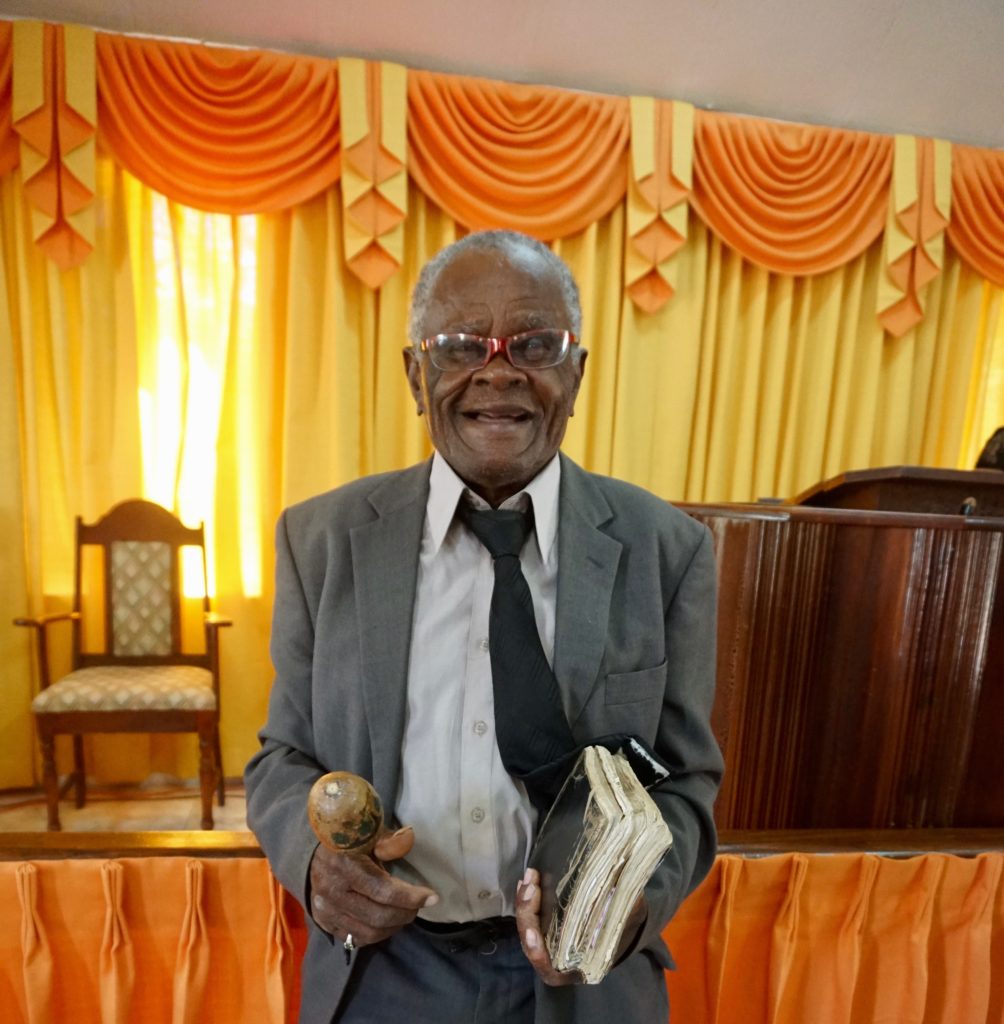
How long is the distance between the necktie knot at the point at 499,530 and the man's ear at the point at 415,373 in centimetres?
18

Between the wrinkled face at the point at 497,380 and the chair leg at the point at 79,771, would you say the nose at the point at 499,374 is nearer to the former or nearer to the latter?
the wrinkled face at the point at 497,380

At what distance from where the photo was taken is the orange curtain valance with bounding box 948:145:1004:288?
8.54 feet

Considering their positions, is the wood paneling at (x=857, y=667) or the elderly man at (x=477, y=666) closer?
the elderly man at (x=477, y=666)

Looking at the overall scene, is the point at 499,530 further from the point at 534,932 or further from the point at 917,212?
the point at 917,212

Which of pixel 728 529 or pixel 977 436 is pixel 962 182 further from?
pixel 728 529

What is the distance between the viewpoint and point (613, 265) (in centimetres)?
260

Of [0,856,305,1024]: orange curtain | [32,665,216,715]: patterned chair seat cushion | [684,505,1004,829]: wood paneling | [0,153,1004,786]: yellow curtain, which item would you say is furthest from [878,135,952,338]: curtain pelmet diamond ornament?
[32,665,216,715]: patterned chair seat cushion

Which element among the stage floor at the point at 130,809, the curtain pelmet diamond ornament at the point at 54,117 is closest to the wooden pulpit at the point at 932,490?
the stage floor at the point at 130,809

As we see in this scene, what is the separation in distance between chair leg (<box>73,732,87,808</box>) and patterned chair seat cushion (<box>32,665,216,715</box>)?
35cm

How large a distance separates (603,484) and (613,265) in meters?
2.03

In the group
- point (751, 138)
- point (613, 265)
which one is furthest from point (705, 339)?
point (751, 138)

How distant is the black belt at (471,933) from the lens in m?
0.74

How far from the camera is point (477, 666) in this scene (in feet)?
2.45

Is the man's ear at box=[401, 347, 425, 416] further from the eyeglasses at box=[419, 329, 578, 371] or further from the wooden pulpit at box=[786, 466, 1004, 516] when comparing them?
the wooden pulpit at box=[786, 466, 1004, 516]
